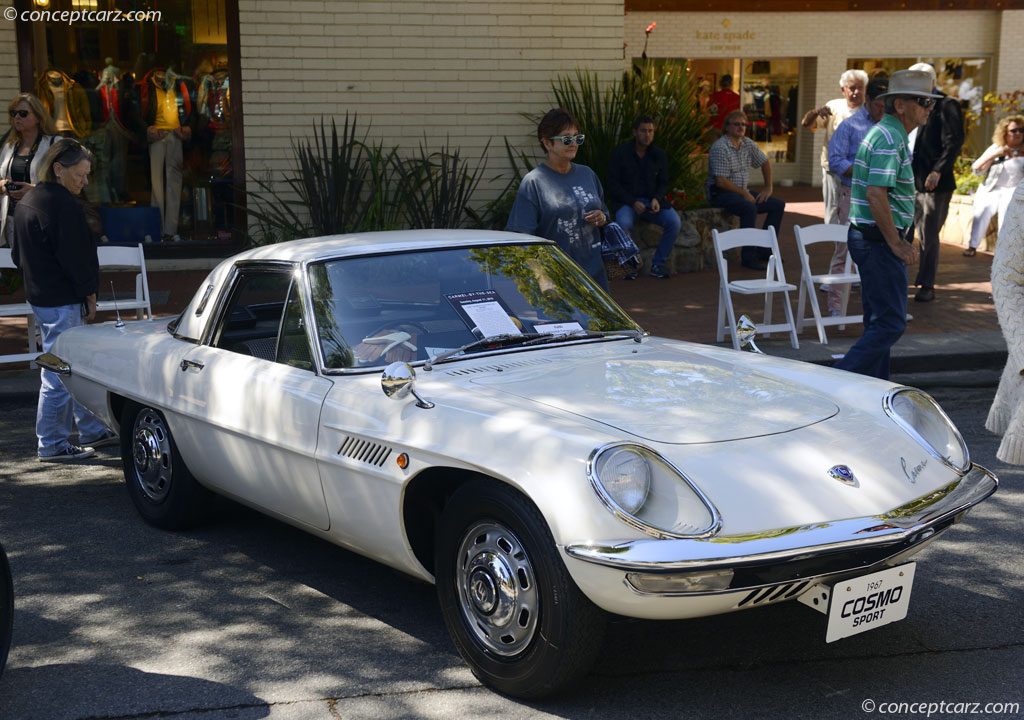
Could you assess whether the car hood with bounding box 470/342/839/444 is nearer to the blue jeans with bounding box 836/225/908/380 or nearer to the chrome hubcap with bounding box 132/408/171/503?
the chrome hubcap with bounding box 132/408/171/503

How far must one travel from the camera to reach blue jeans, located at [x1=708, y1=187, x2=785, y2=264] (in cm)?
1272

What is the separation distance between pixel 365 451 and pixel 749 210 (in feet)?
30.9

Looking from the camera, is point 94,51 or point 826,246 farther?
point 826,246

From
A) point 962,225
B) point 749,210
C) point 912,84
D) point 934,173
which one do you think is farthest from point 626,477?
point 962,225

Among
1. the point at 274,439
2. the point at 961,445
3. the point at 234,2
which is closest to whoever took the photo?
the point at 961,445

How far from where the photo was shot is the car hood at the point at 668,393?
3.68 metres

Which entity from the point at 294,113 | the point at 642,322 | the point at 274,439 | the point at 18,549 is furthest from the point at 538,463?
the point at 294,113

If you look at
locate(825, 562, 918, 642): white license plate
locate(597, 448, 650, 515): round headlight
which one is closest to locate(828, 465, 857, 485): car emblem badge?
locate(825, 562, 918, 642): white license plate

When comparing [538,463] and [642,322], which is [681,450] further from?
[642,322]

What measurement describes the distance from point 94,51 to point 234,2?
1.78m

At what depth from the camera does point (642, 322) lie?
10109mm

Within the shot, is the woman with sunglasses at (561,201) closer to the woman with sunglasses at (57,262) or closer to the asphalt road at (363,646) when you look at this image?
A: the woman with sunglasses at (57,262)

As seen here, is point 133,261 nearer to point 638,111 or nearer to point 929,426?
point 638,111

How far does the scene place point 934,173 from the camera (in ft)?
36.1
